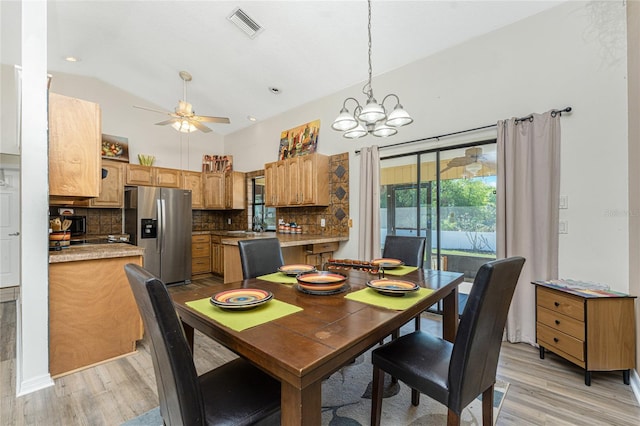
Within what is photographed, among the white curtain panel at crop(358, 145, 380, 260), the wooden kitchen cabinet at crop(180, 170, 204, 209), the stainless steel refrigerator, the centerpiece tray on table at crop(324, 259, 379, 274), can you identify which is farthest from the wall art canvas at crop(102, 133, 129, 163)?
the centerpiece tray on table at crop(324, 259, 379, 274)

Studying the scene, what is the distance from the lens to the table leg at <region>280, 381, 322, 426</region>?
0.86 m

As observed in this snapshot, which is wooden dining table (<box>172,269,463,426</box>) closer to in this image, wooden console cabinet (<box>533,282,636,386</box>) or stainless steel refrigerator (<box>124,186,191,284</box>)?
wooden console cabinet (<box>533,282,636,386</box>)

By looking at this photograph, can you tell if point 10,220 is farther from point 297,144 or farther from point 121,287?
point 297,144

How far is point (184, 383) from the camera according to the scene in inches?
34.9

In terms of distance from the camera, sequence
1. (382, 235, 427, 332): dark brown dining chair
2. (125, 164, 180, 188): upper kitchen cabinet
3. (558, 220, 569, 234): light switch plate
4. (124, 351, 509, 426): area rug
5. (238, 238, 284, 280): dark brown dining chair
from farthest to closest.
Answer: (125, 164, 180, 188): upper kitchen cabinet → (382, 235, 427, 332): dark brown dining chair → (558, 220, 569, 234): light switch plate → (238, 238, 284, 280): dark brown dining chair → (124, 351, 509, 426): area rug

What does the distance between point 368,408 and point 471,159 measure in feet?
8.70

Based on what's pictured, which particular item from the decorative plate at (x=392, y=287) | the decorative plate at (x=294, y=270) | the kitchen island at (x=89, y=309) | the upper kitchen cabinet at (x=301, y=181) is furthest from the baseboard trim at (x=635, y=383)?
the kitchen island at (x=89, y=309)

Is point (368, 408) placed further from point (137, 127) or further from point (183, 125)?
point (137, 127)

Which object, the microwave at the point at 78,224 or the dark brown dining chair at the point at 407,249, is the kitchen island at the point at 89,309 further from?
the microwave at the point at 78,224

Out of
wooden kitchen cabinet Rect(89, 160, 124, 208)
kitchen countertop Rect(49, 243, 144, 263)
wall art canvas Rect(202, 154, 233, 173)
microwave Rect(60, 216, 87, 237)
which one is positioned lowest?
kitchen countertop Rect(49, 243, 144, 263)

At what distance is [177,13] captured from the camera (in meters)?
3.37

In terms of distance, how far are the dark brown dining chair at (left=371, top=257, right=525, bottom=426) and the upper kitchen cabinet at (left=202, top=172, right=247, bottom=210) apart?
4.94 m

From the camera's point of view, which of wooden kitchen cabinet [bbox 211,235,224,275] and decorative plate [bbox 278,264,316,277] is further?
wooden kitchen cabinet [bbox 211,235,224,275]

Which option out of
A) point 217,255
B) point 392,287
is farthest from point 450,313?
point 217,255
